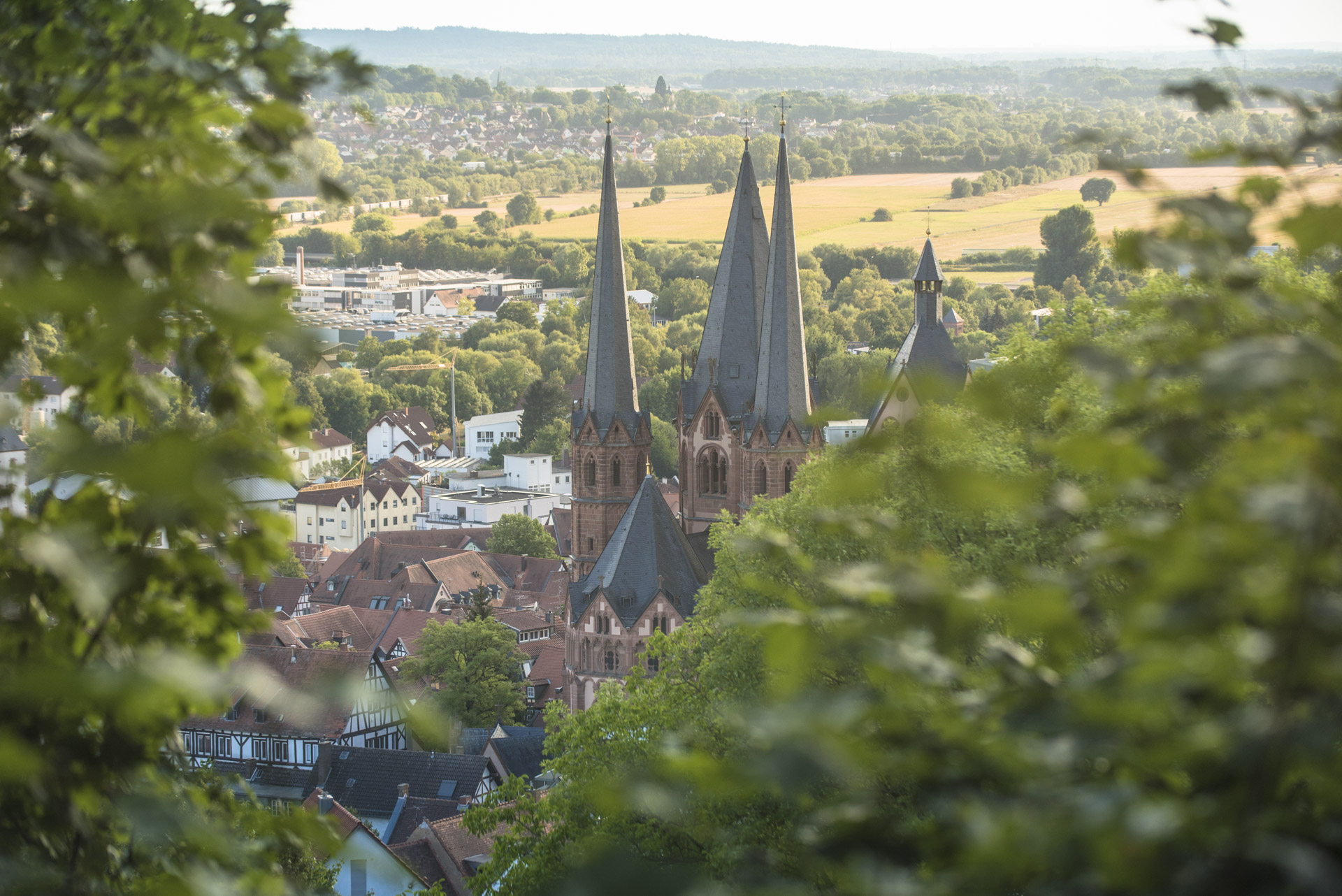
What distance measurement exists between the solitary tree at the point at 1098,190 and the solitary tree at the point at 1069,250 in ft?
15.0

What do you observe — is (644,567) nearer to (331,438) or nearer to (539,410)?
(539,410)

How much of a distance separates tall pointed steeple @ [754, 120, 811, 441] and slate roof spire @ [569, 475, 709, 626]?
182 inches

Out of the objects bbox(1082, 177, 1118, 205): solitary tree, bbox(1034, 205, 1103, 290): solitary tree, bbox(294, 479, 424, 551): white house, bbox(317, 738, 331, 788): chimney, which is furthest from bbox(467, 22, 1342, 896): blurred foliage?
bbox(1082, 177, 1118, 205): solitary tree

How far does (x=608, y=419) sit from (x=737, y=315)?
223 inches

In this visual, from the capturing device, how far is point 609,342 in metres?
49.4

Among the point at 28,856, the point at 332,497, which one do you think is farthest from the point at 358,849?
the point at 332,497

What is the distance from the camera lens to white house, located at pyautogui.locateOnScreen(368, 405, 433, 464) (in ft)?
446

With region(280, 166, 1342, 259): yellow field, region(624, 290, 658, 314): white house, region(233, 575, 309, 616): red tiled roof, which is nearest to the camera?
region(233, 575, 309, 616): red tiled roof

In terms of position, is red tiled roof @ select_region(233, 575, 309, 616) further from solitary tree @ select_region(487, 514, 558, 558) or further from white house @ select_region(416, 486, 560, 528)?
white house @ select_region(416, 486, 560, 528)

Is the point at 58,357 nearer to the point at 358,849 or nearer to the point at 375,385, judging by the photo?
the point at 358,849

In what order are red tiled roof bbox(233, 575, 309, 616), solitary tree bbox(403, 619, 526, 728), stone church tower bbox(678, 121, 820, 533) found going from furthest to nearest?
red tiled roof bbox(233, 575, 309, 616) < solitary tree bbox(403, 619, 526, 728) < stone church tower bbox(678, 121, 820, 533)

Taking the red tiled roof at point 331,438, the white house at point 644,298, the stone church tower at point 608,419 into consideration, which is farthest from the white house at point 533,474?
the stone church tower at point 608,419

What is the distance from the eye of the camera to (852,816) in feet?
12.5

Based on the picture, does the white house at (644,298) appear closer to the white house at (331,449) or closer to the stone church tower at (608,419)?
the white house at (331,449)
